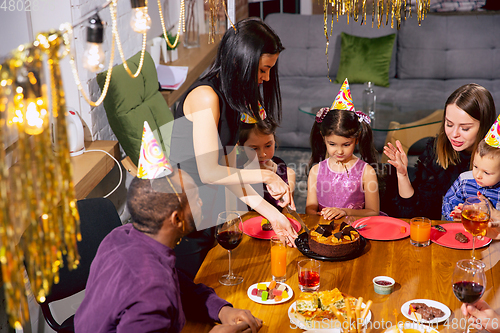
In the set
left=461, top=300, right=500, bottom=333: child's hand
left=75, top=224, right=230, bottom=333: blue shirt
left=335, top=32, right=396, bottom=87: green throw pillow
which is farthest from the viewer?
left=335, top=32, right=396, bottom=87: green throw pillow

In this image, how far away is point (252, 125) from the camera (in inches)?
87.2

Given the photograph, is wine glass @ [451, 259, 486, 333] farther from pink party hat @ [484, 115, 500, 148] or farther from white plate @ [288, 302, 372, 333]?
pink party hat @ [484, 115, 500, 148]

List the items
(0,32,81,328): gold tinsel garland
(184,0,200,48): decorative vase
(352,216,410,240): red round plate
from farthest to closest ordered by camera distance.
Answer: (184,0,200,48): decorative vase, (352,216,410,240): red round plate, (0,32,81,328): gold tinsel garland

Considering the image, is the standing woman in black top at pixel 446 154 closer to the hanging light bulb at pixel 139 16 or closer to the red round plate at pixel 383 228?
the red round plate at pixel 383 228

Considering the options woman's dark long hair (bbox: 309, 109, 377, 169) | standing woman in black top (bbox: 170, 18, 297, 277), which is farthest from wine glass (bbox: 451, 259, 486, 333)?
woman's dark long hair (bbox: 309, 109, 377, 169)

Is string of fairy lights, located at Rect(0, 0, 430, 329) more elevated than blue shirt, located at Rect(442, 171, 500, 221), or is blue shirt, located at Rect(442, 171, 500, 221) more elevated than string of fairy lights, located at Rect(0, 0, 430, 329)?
string of fairy lights, located at Rect(0, 0, 430, 329)

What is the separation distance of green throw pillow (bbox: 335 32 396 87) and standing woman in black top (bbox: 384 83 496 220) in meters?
2.31

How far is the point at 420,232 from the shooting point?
1.59 metres

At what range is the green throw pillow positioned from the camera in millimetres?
4500

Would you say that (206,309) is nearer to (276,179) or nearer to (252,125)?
(276,179)

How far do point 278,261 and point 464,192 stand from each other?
40.0 inches

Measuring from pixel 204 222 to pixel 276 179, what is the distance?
307mm

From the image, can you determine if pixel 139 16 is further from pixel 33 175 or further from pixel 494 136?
pixel 494 136

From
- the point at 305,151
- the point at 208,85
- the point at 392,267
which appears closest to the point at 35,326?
the point at 208,85
